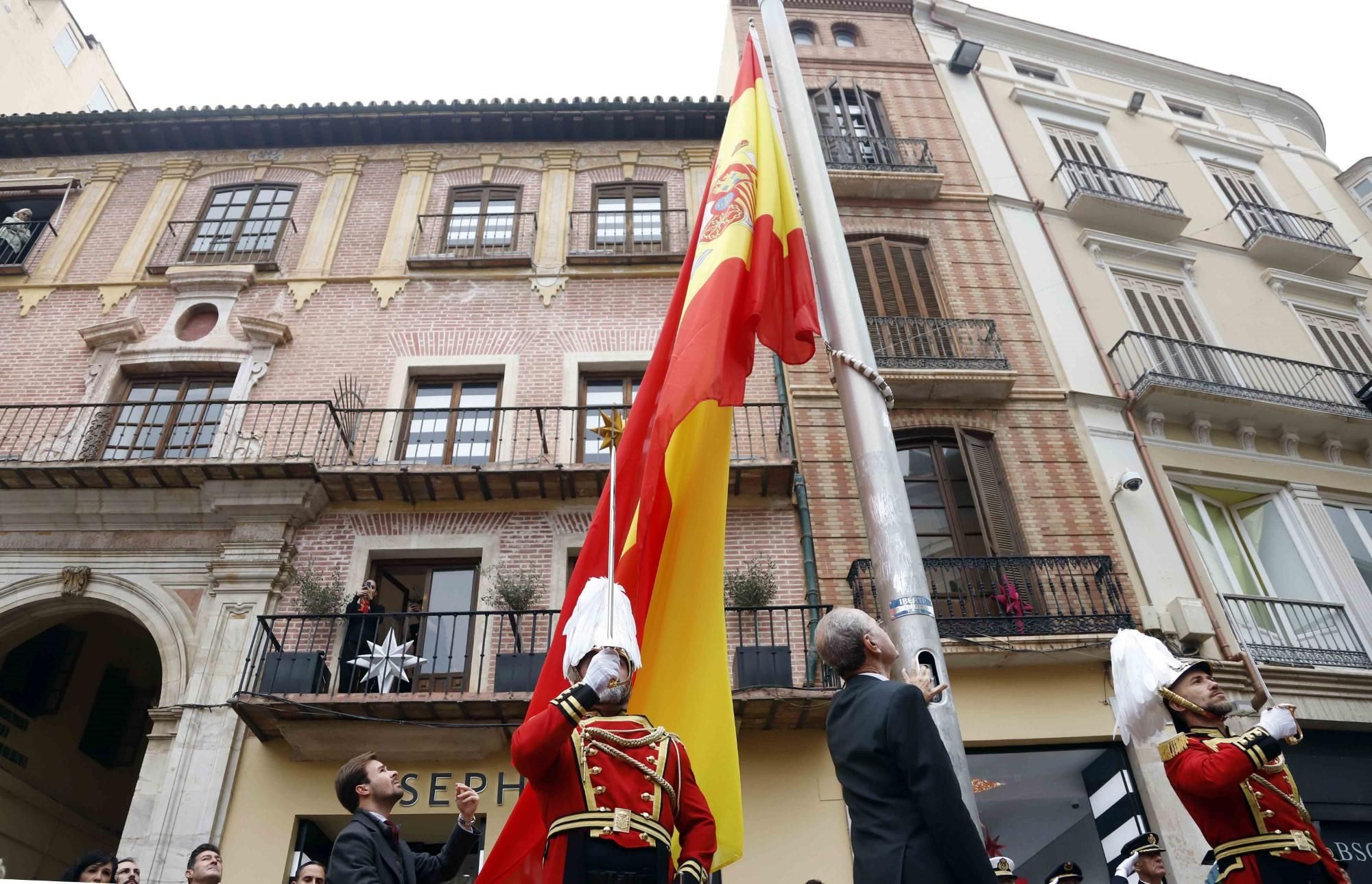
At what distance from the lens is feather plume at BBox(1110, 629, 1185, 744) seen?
3902 mm

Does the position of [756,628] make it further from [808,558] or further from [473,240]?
[473,240]

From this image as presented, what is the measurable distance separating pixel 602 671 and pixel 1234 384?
1237 cm

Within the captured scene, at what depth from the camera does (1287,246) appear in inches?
610

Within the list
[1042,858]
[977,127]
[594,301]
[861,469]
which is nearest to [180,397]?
[594,301]

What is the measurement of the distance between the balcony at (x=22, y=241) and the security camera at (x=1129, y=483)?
1576cm

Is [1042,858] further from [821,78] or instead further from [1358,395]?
[821,78]

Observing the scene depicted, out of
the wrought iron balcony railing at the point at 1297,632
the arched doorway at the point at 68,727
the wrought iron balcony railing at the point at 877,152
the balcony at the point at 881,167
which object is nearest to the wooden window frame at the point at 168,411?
the arched doorway at the point at 68,727

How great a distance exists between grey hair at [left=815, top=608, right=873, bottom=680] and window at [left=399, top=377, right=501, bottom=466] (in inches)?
333

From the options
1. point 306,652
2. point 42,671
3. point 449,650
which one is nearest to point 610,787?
point 306,652

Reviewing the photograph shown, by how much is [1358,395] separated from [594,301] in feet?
36.4

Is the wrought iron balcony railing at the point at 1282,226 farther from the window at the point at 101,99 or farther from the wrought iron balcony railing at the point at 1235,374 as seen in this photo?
the window at the point at 101,99

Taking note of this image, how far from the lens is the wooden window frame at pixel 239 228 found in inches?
545

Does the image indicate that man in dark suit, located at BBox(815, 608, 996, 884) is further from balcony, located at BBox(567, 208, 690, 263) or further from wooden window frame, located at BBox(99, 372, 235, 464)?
balcony, located at BBox(567, 208, 690, 263)

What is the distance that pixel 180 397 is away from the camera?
12.3 metres
